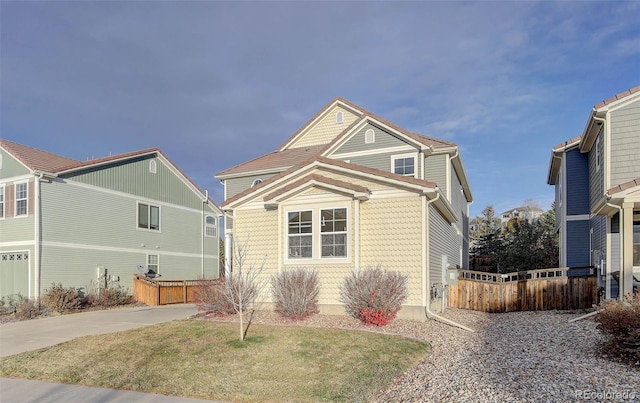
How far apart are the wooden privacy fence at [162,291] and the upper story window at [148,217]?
2721 millimetres

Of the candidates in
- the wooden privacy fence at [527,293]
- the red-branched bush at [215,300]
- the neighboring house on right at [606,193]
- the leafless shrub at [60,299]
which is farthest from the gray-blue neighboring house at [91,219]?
the neighboring house on right at [606,193]

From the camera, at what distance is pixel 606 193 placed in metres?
11.2

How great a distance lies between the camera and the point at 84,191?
18.7m

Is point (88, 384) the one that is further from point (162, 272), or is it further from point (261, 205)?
point (162, 272)

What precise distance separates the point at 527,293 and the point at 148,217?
17588mm

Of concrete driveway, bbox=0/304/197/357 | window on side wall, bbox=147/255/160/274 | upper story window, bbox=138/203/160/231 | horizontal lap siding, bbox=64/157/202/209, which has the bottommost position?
concrete driveway, bbox=0/304/197/357

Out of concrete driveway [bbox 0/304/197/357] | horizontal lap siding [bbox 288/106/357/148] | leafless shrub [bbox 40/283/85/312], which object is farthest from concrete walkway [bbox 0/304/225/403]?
horizontal lap siding [bbox 288/106/357/148]

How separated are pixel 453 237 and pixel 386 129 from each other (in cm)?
541

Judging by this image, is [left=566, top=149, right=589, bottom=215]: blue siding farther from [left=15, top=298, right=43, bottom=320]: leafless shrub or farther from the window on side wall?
[left=15, top=298, right=43, bottom=320]: leafless shrub

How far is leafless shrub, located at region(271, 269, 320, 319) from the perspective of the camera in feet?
36.7

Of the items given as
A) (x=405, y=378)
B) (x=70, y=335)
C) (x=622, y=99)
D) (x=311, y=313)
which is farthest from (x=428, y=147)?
(x=70, y=335)

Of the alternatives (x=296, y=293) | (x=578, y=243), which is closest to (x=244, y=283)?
(x=296, y=293)

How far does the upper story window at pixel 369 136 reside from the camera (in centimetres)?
1741

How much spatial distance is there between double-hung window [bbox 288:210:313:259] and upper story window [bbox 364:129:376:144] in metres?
6.07
